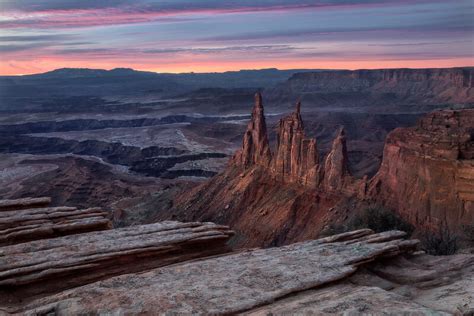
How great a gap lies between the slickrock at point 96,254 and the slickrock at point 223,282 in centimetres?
55

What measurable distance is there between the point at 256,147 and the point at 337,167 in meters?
12.8

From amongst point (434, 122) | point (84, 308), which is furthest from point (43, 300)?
point (434, 122)

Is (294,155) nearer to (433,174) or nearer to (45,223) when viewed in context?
(433,174)

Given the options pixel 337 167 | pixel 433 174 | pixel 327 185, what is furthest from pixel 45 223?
pixel 327 185

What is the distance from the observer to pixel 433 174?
101 feet

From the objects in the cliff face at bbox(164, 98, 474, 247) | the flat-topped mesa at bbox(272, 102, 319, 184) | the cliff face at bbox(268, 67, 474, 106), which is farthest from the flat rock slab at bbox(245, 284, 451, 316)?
the cliff face at bbox(268, 67, 474, 106)

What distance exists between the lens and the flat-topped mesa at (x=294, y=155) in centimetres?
3925

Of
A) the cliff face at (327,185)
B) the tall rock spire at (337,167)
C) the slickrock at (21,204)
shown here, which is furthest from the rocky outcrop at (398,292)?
the tall rock spire at (337,167)

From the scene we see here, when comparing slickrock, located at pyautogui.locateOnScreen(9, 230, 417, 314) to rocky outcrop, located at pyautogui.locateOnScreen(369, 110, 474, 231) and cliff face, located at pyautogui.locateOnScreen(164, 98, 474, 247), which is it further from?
cliff face, located at pyautogui.locateOnScreen(164, 98, 474, 247)

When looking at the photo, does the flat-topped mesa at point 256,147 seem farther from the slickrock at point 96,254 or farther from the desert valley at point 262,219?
the slickrock at point 96,254

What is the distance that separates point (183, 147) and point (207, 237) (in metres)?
108

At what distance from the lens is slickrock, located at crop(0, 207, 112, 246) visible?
30.1 ft

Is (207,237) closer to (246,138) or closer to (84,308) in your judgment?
(84,308)

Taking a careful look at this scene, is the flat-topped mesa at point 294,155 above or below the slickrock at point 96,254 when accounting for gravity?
below
